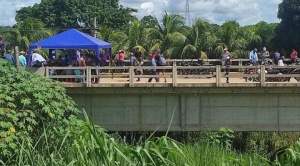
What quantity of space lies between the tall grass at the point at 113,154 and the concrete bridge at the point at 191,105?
11994 mm

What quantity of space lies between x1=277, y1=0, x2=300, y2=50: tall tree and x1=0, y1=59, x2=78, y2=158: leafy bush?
35.9 meters

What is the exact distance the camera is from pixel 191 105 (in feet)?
67.5

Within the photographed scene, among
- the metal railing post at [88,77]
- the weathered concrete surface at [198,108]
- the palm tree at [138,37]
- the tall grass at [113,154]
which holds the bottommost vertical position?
the weathered concrete surface at [198,108]

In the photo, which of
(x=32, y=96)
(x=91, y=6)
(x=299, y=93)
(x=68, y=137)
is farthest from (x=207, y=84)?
(x=91, y=6)

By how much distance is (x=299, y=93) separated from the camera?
20.3 m

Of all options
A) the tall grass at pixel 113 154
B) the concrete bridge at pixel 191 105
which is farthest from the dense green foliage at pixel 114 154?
the concrete bridge at pixel 191 105

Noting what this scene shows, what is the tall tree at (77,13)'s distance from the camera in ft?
235

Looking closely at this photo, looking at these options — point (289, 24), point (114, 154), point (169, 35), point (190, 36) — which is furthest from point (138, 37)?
point (114, 154)

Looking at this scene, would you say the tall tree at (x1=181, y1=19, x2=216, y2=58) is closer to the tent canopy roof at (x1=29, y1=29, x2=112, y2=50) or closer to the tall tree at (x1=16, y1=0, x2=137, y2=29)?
the tent canopy roof at (x1=29, y1=29, x2=112, y2=50)

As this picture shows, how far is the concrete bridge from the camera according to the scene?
20.4 m

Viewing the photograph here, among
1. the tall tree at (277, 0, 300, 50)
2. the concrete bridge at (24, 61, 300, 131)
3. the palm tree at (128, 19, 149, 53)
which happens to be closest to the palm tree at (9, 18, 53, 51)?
the palm tree at (128, 19, 149, 53)

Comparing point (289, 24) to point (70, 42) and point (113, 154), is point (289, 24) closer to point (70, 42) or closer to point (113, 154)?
point (70, 42)

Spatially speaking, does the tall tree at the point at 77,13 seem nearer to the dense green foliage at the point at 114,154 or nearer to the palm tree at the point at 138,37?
the palm tree at the point at 138,37

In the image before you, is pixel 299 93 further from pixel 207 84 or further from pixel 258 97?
pixel 207 84
